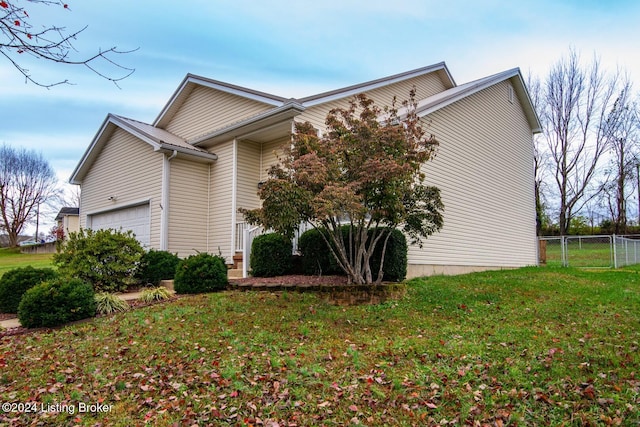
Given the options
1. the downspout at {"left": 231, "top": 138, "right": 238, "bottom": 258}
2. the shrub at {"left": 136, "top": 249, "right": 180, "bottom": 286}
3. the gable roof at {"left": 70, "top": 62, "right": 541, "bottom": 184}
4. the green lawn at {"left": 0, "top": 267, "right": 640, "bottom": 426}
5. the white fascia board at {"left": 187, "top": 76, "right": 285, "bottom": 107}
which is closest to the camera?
the green lawn at {"left": 0, "top": 267, "right": 640, "bottom": 426}

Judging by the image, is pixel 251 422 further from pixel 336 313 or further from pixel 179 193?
pixel 179 193

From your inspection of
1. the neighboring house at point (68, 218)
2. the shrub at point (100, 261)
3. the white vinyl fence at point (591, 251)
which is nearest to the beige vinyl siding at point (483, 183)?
the white vinyl fence at point (591, 251)

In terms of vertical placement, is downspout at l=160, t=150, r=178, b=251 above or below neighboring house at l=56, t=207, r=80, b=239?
below

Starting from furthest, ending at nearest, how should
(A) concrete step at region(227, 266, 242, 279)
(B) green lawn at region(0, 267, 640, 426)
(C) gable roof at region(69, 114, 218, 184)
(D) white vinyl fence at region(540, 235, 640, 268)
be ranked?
1. (D) white vinyl fence at region(540, 235, 640, 268)
2. (C) gable roof at region(69, 114, 218, 184)
3. (A) concrete step at region(227, 266, 242, 279)
4. (B) green lawn at region(0, 267, 640, 426)

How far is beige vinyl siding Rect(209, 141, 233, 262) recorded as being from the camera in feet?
39.3

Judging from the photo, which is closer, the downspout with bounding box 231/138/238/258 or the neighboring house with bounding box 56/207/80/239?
the downspout with bounding box 231/138/238/258

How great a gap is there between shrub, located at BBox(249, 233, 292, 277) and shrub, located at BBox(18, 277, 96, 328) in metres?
3.53

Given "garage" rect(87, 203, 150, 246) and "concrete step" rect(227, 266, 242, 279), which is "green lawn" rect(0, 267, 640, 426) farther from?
"garage" rect(87, 203, 150, 246)

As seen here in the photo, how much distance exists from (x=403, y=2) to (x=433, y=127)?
325 centimetres

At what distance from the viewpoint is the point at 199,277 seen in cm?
880

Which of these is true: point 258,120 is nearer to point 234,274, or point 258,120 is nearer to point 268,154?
point 268,154

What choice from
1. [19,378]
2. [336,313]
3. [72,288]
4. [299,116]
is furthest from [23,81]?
[299,116]

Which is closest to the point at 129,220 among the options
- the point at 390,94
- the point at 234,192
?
the point at 234,192

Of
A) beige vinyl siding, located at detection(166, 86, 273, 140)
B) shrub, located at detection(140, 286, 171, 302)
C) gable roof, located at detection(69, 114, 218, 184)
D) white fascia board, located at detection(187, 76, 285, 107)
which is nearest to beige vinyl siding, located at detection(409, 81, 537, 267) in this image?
white fascia board, located at detection(187, 76, 285, 107)
